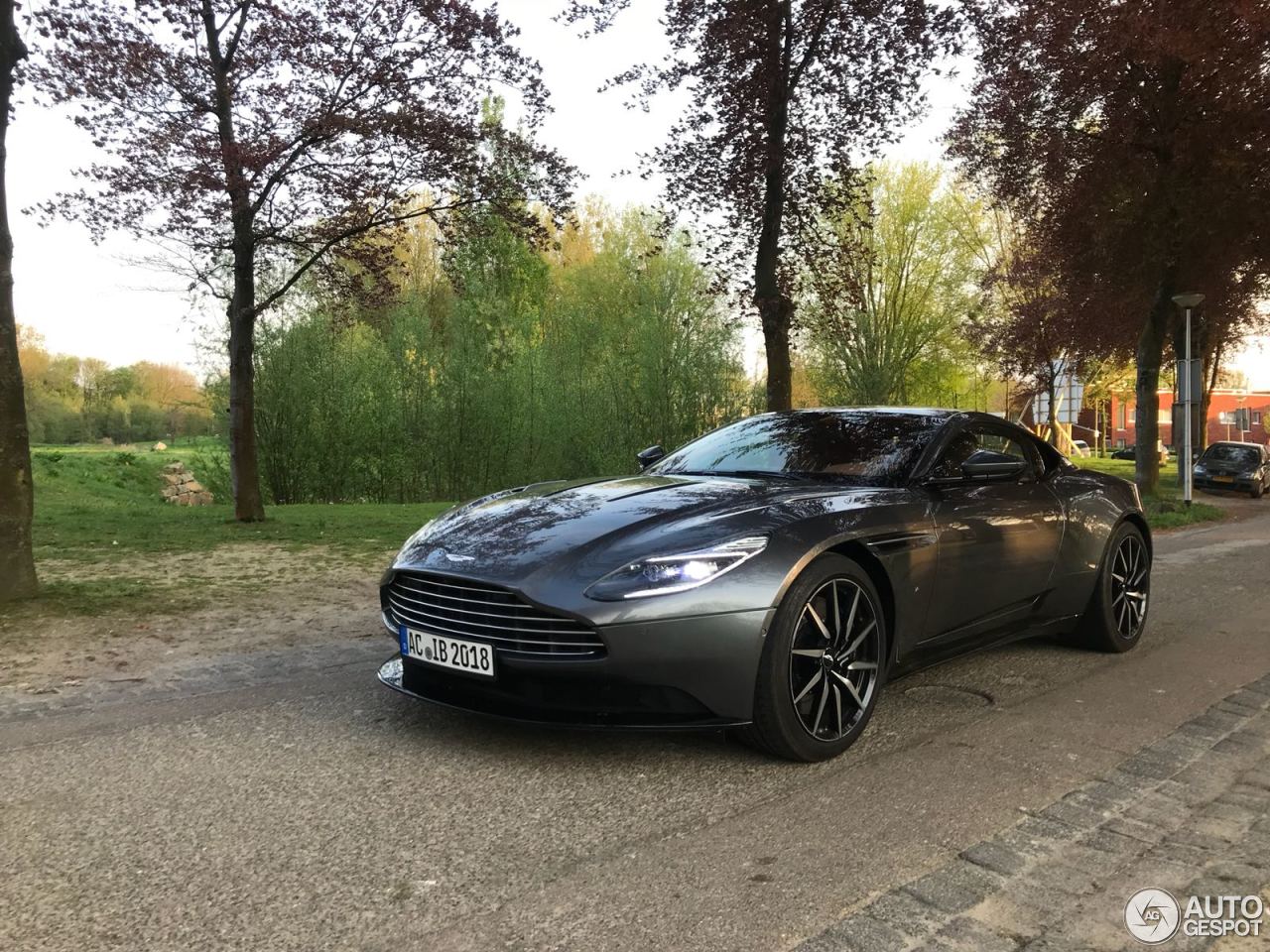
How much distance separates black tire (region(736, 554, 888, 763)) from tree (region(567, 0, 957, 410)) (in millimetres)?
7859

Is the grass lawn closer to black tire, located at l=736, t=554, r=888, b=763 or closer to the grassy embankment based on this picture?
the grassy embankment

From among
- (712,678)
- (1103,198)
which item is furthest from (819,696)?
(1103,198)

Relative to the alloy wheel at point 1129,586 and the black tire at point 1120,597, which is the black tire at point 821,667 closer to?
the black tire at point 1120,597

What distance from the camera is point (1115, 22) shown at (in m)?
12.1

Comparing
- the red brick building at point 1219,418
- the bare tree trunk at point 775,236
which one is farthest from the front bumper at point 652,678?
the red brick building at point 1219,418

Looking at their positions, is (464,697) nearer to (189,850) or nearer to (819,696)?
(189,850)

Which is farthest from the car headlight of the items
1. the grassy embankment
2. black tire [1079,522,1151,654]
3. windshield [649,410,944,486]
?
the grassy embankment

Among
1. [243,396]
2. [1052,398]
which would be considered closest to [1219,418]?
[1052,398]

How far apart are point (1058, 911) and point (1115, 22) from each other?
13115mm

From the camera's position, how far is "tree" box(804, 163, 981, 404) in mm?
30031

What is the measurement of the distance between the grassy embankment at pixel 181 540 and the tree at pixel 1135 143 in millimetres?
4090

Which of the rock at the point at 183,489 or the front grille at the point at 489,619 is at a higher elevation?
the front grille at the point at 489,619

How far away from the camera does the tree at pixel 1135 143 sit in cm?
1190

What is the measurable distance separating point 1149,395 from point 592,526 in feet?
55.7
